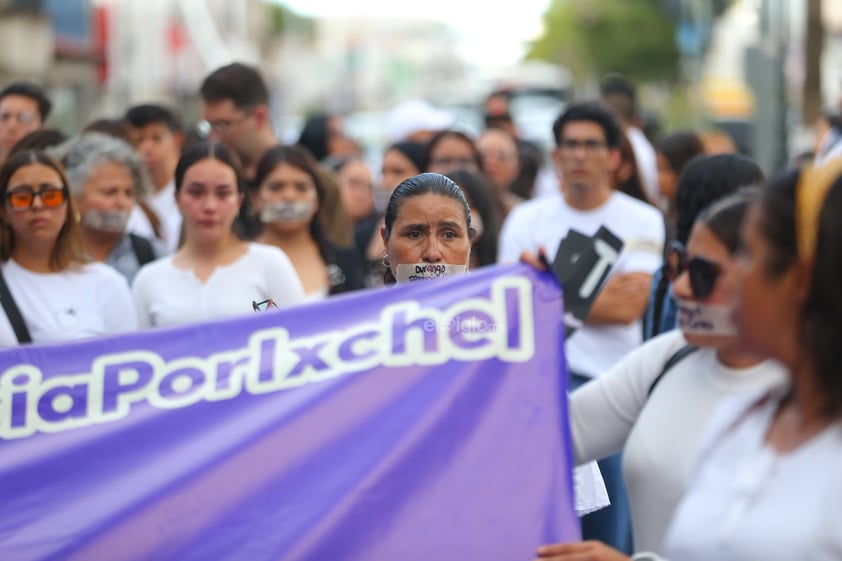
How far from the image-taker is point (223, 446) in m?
4.06

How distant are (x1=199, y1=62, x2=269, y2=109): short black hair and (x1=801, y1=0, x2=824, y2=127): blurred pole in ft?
58.1

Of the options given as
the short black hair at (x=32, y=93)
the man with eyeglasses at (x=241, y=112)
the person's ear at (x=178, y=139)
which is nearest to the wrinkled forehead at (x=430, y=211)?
the man with eyeglasses at (x=241, y=112)

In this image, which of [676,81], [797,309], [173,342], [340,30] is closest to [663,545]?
[797,309]

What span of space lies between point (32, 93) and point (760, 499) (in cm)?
697

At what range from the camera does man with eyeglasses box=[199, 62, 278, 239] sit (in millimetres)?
9125

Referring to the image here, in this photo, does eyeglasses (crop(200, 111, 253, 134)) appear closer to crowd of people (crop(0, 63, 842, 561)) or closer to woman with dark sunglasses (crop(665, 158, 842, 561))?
crowd of people (crop(0, 63, 842, 561))

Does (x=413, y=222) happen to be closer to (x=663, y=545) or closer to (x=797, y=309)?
(x=663, y=545)

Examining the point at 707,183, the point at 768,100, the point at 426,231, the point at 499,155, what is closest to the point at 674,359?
the point at 426,231

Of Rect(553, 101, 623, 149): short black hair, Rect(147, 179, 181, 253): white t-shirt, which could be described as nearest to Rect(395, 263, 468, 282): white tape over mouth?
Rect(553, 101, 623, 149): short black hair

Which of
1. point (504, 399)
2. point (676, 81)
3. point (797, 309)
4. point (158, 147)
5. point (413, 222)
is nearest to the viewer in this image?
point (797, 309)

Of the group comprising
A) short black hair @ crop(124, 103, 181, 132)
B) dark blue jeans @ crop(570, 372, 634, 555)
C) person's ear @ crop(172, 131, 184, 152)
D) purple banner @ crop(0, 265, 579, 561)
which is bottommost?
dark blue jeans @ crop(570, 372, 634, 555)

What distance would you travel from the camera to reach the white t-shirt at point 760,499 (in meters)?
2.97

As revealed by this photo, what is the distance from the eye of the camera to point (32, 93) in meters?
9.22

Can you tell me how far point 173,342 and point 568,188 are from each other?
13.5 ft
